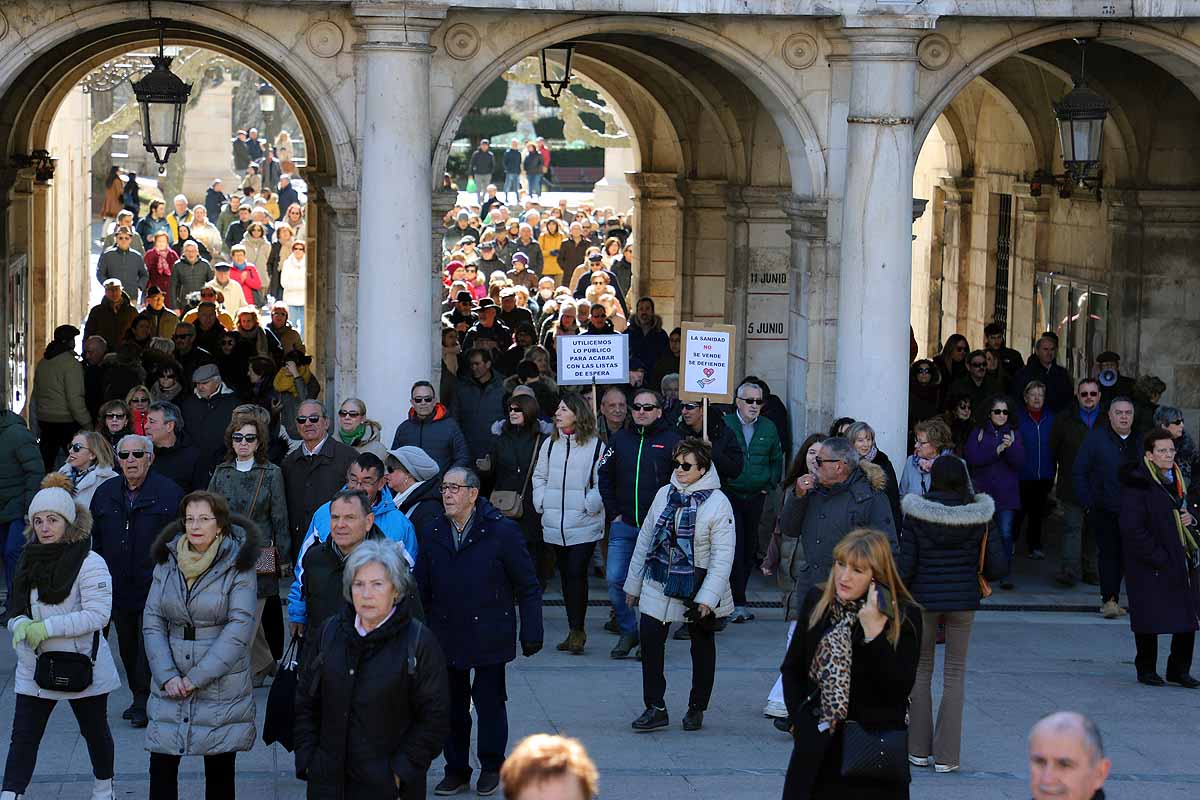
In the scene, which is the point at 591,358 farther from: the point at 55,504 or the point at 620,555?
the point at 55,504

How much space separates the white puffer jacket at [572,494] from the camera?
11.8 m

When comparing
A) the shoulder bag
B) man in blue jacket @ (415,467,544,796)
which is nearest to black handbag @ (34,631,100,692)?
man in blue jacket @ (415,467,544,796)

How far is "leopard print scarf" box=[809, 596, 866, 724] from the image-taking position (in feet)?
22.9

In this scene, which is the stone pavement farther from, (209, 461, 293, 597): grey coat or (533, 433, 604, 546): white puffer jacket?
(209, 461, 293, 597): grey coat

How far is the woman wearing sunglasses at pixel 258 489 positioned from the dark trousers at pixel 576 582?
6.44ft

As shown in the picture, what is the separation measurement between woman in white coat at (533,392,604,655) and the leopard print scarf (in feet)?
15.8

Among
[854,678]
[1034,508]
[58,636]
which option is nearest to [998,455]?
[1034,508]

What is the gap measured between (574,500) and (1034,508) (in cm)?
461

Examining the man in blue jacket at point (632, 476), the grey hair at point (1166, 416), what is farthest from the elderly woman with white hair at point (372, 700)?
the grey hair at point (1166, 416)

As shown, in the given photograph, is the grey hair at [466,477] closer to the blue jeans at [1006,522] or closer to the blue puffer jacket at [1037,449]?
the blue jeans at [1006,522]

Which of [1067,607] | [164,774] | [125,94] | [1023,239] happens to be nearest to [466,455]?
[1067,607]

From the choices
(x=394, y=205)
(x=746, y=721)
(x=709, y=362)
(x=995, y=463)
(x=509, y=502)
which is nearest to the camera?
(x=746, y=721)

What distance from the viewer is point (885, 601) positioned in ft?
23.0

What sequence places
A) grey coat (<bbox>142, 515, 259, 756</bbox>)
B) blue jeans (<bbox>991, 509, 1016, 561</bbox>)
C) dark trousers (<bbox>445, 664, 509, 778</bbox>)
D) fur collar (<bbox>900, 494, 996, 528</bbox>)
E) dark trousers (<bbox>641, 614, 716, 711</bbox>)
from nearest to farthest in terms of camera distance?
grey coat (<bbox>142, 515, 259, 756</bbox>), dark trousers (<bbox>445, 664, 509, 778</bbox>), fur collar (<bbox>900, 494, 996, 528</bbox>), dark trousers (<bbox>641, 614, 716, 711</bbox>), blue jeans (<bbox>991, 509, 1016, 561</bbox>)
